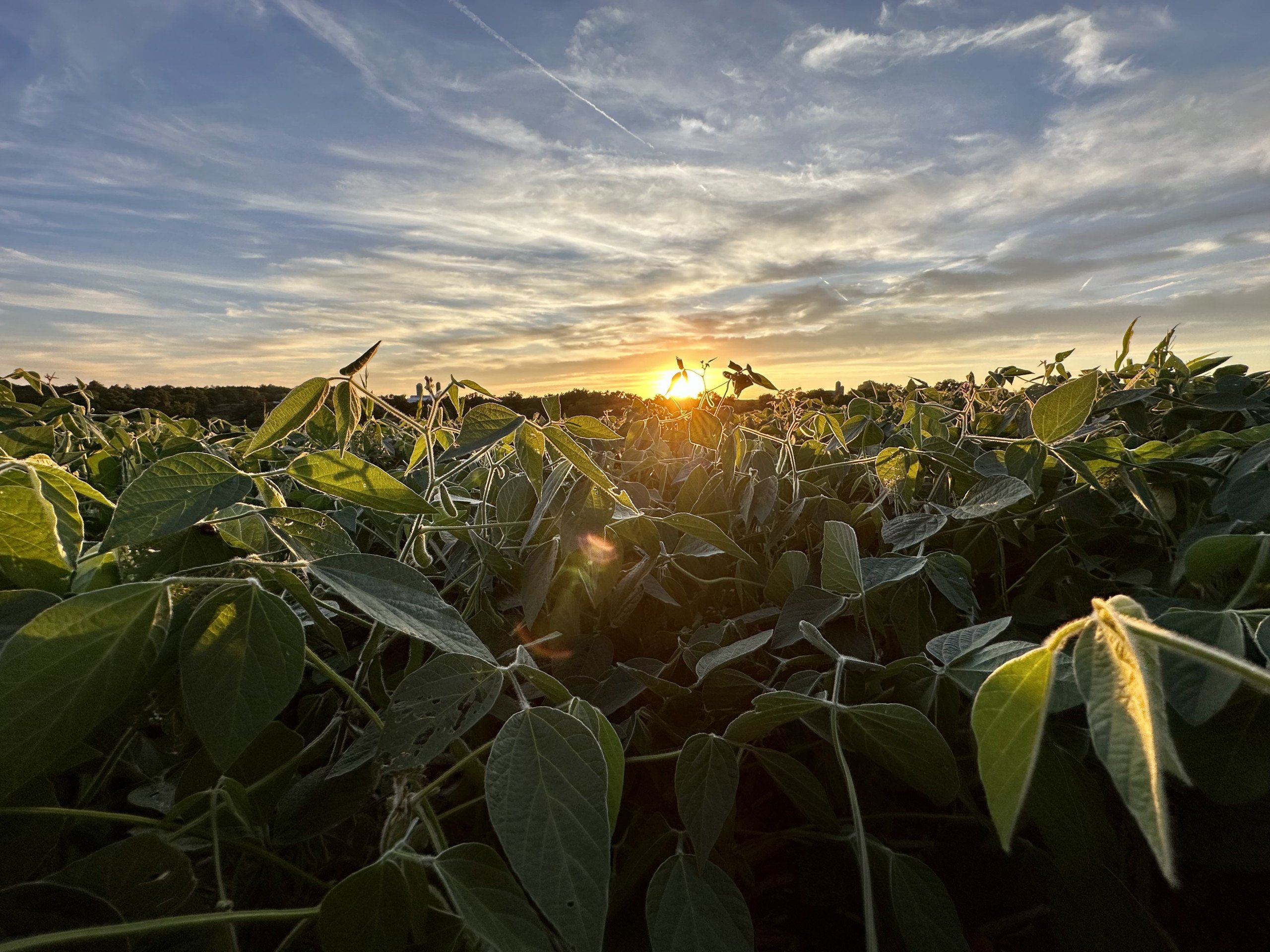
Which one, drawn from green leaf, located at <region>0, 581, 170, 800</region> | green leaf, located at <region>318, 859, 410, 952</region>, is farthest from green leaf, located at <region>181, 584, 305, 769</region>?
green leaf, located at <region>318, 859, 410, 952</region>

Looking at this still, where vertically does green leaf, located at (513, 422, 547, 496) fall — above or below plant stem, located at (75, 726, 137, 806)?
above

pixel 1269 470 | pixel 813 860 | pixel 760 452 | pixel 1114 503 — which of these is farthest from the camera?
pixel 760 452

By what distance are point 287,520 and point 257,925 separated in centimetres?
41

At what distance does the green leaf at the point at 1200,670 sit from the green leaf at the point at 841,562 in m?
0.29

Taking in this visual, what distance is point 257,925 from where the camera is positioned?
71 cm

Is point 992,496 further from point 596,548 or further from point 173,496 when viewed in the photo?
point 173,496

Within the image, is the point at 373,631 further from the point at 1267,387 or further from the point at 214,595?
the point at 1267,387

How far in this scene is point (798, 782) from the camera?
723mm

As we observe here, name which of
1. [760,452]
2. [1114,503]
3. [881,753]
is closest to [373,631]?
[881,753]

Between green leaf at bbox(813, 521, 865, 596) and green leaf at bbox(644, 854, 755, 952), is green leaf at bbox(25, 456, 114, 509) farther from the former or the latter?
green leaf at bbox(813, 521, 865, 596)

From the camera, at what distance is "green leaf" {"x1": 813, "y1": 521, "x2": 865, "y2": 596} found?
32.5 inches

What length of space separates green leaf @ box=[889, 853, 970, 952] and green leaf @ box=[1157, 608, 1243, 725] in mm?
278

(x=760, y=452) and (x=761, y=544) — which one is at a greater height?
(x=760, y=452)

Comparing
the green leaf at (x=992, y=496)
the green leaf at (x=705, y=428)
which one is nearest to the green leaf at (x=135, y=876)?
the green leaf at (x=992, y=496)
